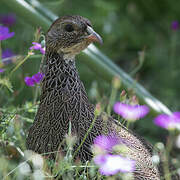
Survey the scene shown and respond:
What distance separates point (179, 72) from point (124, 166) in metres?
3.01

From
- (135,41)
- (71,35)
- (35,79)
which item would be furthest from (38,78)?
(135,41)

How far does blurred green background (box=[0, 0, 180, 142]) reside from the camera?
13.6 feet

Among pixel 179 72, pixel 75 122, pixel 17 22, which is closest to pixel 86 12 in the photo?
pixel 17 22

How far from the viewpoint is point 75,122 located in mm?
2121

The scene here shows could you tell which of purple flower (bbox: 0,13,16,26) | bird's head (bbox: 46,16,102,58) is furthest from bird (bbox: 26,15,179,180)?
purple flower (bbox: 0,13,16,26)

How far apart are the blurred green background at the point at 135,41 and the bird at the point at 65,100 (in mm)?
1606

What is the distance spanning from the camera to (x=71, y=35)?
84.2 inches

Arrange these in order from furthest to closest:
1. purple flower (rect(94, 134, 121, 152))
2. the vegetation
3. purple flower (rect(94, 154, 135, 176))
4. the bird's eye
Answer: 1. the vegetation
2. the bird's eye
3. purple flower (rect(94, 134, 121, 152))
4. purple flower (rect(94, 154, 135, 176))

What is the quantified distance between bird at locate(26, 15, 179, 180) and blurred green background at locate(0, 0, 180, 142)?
5.27 feet

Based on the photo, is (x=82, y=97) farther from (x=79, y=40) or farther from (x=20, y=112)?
(x=20, y=112)

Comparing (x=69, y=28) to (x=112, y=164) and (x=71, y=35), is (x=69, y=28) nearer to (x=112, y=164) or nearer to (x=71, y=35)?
(x=71, y=35)

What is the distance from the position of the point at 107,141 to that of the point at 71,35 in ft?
1.68

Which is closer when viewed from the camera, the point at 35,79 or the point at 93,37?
the point at 93,37

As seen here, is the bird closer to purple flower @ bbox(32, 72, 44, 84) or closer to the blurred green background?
purple flower @ bbox(32, 72, 44, 84)
